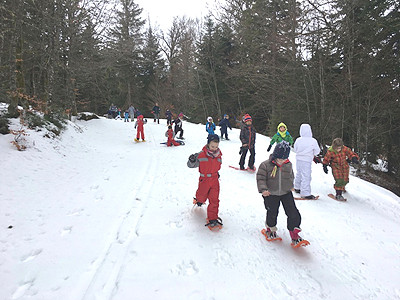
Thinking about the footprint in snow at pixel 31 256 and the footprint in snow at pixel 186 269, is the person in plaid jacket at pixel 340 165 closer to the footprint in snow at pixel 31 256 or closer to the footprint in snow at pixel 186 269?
the footprint in snow at pixel 186 269

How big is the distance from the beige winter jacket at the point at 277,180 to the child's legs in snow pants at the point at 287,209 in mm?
110

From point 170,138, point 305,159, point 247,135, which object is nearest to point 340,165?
point 305,159

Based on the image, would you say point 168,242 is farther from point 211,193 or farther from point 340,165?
point 340,165

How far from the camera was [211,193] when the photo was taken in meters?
4.27

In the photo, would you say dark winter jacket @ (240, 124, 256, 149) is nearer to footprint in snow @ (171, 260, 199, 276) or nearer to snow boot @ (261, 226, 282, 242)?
snow boot @ (261, 226, 282, 242)

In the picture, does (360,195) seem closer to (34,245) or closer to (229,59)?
(34,245)

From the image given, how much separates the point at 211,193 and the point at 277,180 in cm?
120

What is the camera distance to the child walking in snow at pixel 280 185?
12.2 feet

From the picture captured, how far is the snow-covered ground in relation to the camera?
2.87 metres

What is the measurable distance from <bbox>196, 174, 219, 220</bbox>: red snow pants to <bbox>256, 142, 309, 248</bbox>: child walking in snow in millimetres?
846

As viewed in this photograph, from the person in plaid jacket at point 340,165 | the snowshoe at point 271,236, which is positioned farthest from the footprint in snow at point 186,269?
the person in plaid jacket at point 340,165

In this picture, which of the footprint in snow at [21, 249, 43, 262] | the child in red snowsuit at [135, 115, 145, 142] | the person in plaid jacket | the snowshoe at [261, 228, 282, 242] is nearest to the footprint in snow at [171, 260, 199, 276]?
the snowshoe at [261, 228, 282, 242]

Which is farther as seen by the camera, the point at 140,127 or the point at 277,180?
the point at 140,127

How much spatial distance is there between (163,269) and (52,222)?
98.2 inches
